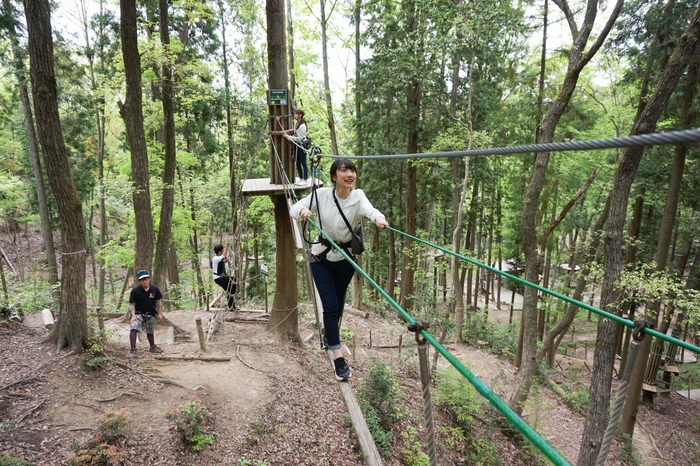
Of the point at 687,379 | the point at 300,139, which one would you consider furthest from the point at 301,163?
the point at 687,379

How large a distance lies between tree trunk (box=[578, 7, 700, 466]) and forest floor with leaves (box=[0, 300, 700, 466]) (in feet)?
5.49

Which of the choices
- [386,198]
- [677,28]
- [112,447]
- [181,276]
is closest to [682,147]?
[677,28]

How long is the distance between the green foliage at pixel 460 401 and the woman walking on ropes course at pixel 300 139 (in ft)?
16.4

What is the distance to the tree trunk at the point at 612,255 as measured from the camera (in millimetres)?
4805

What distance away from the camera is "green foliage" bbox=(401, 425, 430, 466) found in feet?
17.2

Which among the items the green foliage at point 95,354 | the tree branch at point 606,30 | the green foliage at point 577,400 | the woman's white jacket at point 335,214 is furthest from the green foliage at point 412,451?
the green foliage at point 577,400

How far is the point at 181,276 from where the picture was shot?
1777 centimetres

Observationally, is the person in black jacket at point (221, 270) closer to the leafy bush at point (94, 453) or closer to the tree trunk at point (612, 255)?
the leafy bush at point (94, 453)

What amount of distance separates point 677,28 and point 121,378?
1161cm

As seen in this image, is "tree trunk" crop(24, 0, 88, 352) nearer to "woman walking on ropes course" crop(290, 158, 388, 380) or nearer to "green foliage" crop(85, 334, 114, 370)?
"green foliage" crop(85, 334, 114, 370)

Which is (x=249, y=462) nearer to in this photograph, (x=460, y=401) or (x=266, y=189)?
(x=266, y=189)

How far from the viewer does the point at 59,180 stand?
4.20 m

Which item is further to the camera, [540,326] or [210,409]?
[540,326]

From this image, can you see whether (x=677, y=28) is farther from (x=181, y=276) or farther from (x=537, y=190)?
(x=181, y=276)
